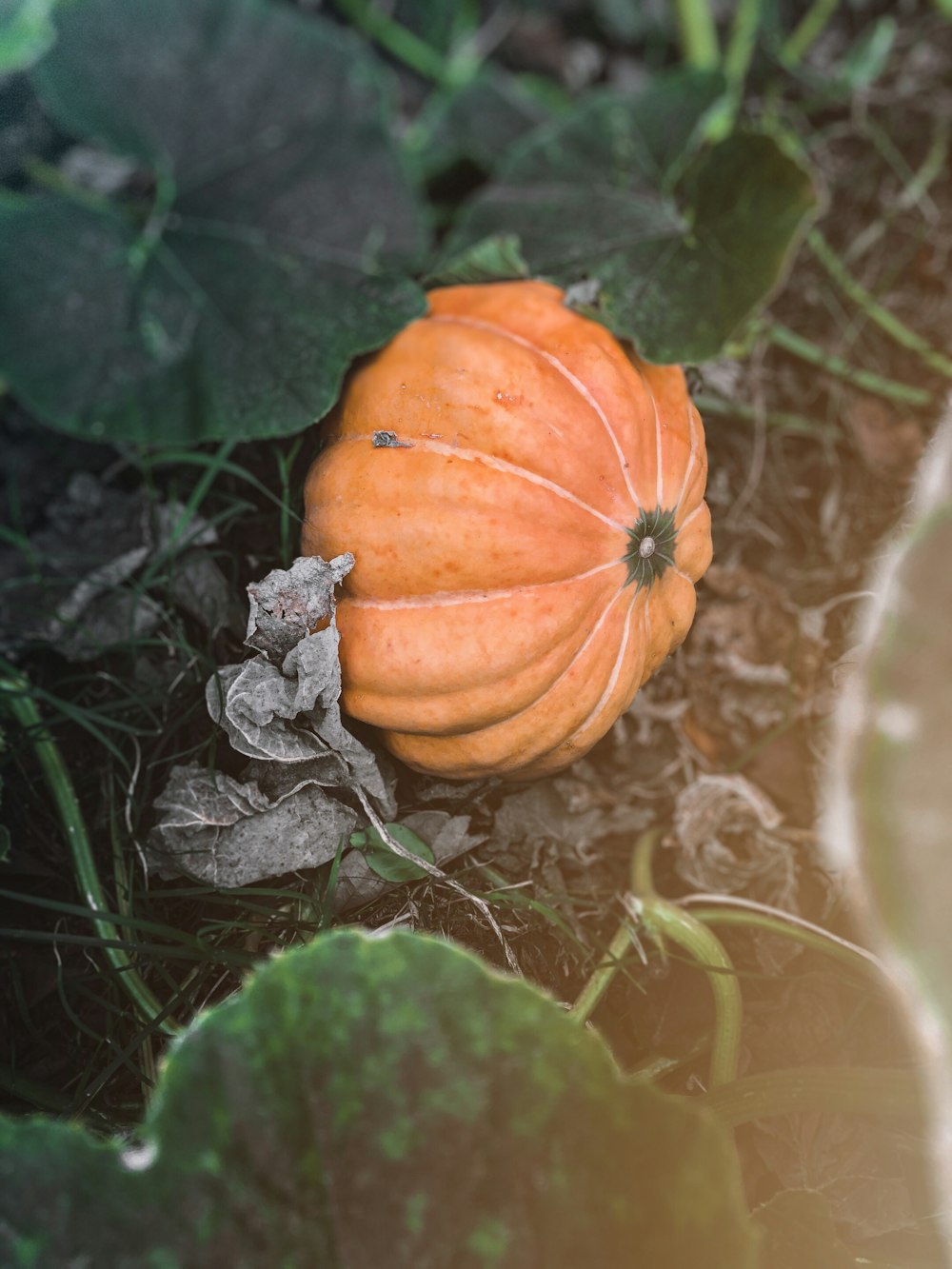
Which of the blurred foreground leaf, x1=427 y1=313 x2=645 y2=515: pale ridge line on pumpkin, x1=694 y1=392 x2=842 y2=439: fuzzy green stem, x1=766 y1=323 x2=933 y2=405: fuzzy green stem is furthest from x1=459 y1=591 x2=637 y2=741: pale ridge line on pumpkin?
x1=766 y1=323 x2=933 y2=405: fuzzy green stem

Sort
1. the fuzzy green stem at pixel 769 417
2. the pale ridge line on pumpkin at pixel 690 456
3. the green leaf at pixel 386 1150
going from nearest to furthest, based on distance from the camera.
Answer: the green leaf at pixel 386 1150, the pale ridge line on pumpkin at pixel 690 456, the fuzzy green stem at pixel 769 417

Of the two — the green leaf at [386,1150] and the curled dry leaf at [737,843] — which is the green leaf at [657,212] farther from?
the green leaf at [386,1150]

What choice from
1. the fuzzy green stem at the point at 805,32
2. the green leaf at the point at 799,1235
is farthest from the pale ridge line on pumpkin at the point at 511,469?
the fuzzy green stem at the point at 805,32

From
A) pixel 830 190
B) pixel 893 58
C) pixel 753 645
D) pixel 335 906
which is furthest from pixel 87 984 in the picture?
pixel 893 58

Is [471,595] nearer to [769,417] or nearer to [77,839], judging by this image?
[77,839]

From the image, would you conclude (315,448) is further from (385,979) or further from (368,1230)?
(368,1230)

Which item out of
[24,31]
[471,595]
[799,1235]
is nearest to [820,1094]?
[799,1235]
